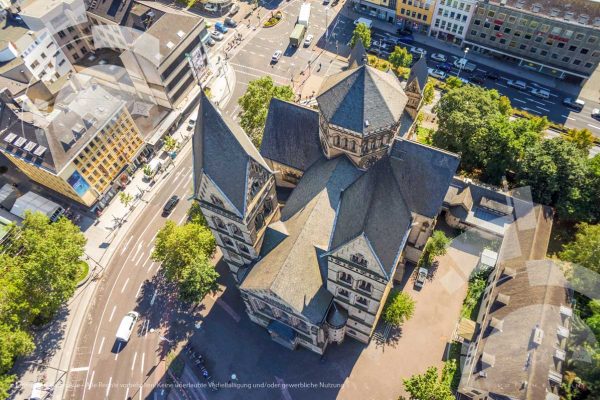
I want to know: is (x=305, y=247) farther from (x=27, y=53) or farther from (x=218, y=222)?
(x=27, y=53)

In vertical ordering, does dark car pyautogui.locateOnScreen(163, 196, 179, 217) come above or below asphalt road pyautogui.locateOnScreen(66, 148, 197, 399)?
above

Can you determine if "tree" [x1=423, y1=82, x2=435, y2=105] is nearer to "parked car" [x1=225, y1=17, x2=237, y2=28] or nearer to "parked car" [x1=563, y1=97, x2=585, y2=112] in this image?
"parked car" [x1=563, y1=97, x2=585, y2=112]

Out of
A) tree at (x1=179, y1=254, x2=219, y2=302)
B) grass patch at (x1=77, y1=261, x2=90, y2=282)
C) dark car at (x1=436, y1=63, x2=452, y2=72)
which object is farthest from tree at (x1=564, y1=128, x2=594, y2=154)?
grass patch at (x1=77, y1=261, x2=90, y2=282)

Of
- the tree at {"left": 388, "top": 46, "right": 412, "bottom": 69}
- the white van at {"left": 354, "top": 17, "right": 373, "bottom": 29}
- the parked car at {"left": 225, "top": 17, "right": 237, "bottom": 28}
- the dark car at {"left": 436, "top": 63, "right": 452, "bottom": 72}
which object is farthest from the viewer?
the parked car at {"left": 225, "top": 17, "right": 237, "bottom": 28}

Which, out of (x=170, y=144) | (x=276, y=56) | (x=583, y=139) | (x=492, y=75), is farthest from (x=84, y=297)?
(x=492, y=75)

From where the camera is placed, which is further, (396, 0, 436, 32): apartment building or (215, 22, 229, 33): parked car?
(215, 22, 229, 33): parked car
